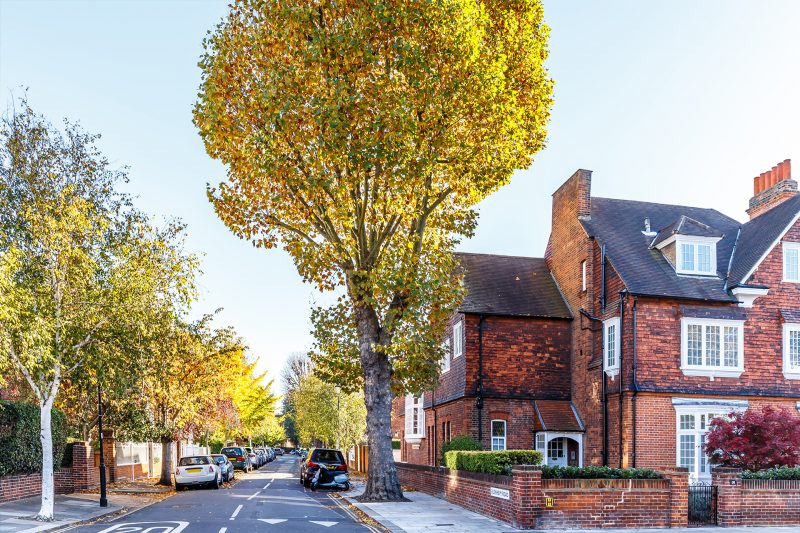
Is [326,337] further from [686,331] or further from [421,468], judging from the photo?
[686,331]

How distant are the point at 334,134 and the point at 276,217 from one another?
161 inches

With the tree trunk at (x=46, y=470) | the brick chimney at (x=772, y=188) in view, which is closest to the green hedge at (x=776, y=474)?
the brick chimney at (x=772, y=188)

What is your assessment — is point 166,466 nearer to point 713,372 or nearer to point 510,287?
point 510,287

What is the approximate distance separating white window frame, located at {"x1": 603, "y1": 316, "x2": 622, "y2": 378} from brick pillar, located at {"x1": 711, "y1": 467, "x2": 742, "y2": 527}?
864 centimetres

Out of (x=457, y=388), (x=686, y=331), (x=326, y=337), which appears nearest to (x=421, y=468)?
(x=457, y=388)

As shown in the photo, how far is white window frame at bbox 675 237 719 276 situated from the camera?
29125 mm

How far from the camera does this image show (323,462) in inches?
1387

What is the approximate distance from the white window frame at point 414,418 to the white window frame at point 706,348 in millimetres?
14849

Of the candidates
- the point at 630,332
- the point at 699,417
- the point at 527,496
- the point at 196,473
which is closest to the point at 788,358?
the point at 699,417

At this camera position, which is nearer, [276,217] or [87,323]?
[87,323]

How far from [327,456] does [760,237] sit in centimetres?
2028

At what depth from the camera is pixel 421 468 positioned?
30.3 m

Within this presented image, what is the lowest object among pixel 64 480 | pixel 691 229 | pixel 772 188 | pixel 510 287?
pixel 64 480

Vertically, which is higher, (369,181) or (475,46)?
(475,46)
